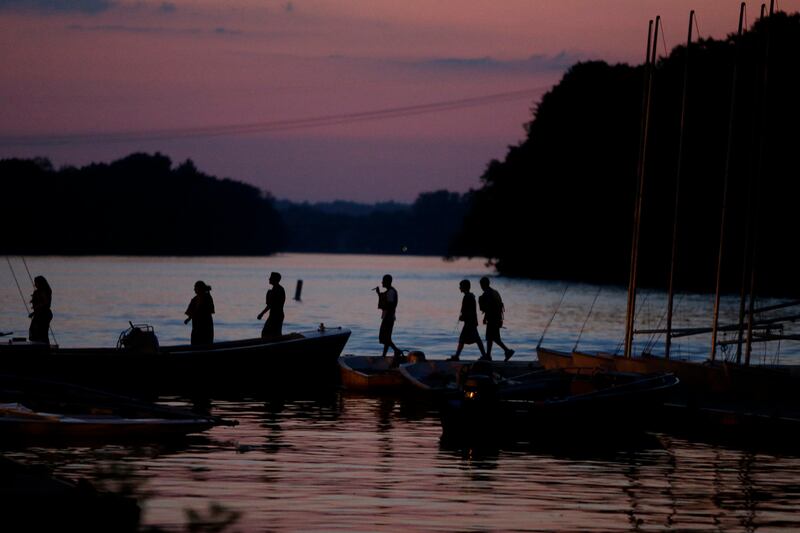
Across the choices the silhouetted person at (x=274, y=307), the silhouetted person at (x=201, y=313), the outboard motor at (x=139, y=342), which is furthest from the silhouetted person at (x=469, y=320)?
the outboard motor at (x=139, y=342)

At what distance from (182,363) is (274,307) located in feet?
7.73

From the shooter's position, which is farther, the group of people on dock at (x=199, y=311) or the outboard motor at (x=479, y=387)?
the group of people on dock at (x=199, y=311)

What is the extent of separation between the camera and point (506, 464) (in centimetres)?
2077

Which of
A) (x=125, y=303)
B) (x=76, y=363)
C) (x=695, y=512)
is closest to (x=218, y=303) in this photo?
(x=125, y=303)

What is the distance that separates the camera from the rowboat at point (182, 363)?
94.4 ft

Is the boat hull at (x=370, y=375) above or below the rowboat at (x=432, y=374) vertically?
below

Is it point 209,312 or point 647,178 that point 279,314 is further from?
point 647,178

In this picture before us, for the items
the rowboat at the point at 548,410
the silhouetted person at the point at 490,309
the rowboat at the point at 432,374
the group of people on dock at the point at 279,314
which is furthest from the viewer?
the silhouetted person at the point at 490,309

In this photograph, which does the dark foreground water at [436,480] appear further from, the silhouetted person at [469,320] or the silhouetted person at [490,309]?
the silhouetted person at [490,309]

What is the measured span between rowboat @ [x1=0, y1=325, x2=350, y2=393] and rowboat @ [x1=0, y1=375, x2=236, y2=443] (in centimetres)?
612

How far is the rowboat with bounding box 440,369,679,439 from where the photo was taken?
22.9 m

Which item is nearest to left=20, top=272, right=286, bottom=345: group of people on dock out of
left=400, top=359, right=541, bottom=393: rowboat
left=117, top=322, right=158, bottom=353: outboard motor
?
left=117, top=322, right=158, bottom=353: outboard motor

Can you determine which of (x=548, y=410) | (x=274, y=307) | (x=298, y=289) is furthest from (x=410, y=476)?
(x=298, y=289)

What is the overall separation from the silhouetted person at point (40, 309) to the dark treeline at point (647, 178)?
53.6 metres
